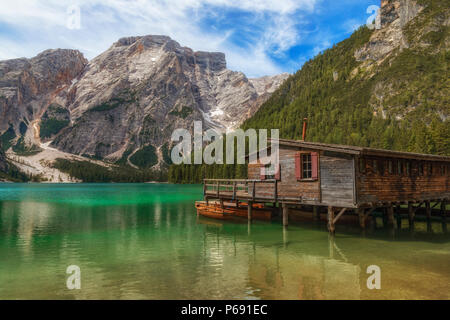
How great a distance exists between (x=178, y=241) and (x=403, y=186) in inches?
769

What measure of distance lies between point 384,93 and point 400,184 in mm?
136751

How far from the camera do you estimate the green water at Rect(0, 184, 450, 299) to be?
12242 millimetres

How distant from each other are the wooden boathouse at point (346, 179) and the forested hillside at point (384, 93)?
181 ft

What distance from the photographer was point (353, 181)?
22.7 m

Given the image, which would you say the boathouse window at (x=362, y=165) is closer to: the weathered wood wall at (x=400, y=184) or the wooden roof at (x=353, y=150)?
the weathered wood wall at (x=400, y=184)

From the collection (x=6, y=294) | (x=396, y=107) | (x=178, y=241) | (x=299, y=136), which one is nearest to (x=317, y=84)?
(x=299, y=136)

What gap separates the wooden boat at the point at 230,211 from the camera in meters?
34.5

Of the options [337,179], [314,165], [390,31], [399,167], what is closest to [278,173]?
[314,165]

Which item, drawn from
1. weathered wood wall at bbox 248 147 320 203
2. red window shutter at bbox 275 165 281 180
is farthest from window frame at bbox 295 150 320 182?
red window shutter at bbox 275 165 281 180

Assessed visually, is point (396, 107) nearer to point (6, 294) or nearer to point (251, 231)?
point (251, 231)

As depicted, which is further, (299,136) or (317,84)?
(317,84)

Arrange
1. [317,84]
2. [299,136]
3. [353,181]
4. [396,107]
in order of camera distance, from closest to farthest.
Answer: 1. [353,181]
2. [396,107]
3. [299,136]
4. [317,84]

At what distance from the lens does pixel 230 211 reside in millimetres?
36250
